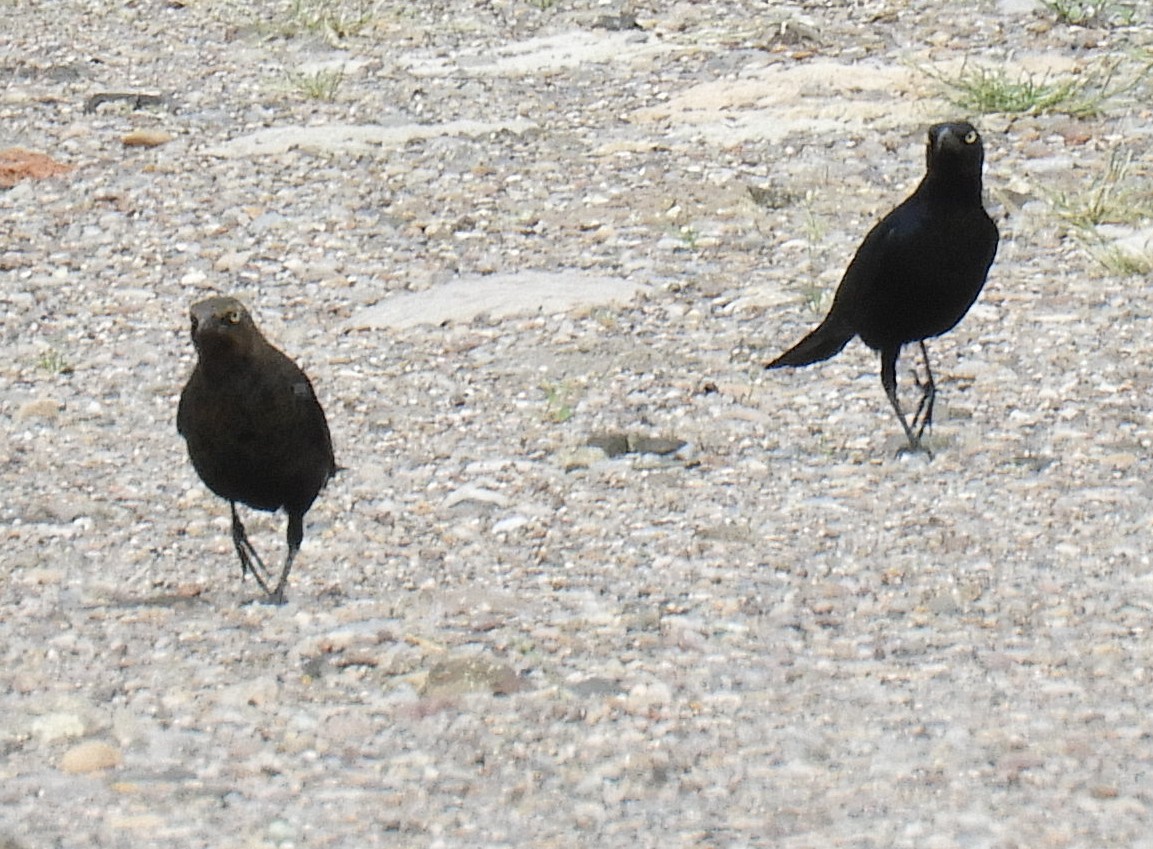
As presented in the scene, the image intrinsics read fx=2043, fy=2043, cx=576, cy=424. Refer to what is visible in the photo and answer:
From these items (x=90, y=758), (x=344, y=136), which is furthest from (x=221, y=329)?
(x=344, y=136)

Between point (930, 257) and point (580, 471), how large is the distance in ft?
3.08

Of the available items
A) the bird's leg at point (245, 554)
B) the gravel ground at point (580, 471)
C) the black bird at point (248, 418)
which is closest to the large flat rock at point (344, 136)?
the gravel ground at point (580, 471)

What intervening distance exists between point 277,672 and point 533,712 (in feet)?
1.67

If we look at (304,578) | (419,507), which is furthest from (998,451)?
(304,578)

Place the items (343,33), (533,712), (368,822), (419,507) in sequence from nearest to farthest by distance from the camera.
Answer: (368,822) < (533,712) < (419,507) < (343,33)

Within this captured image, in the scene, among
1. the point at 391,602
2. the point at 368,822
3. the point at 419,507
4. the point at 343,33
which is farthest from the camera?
the point at 343,33

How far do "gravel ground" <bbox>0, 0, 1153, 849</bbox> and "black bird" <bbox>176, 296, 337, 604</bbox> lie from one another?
23 cm

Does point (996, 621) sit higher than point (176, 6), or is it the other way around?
point (996, 621)

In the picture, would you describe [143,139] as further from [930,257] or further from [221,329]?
[221,329]

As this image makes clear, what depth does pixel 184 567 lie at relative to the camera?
419cm

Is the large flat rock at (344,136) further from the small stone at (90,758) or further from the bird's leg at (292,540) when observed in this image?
the small stone at (90,758)

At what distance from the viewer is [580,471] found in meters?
4.71

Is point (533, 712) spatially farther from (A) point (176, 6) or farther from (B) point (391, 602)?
(A) point (176, 6)

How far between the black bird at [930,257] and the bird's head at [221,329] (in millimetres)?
1624
